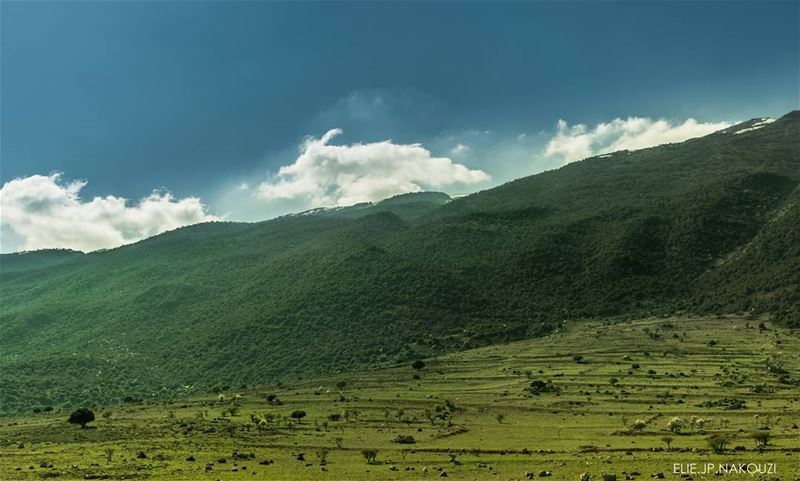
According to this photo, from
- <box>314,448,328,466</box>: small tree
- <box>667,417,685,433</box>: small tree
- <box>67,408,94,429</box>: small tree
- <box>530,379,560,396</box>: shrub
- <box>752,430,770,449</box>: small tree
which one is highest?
<box>67,408,94,429</box>: small tree

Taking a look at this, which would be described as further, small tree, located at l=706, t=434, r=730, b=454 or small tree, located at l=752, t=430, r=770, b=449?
small tree, located at l=752, t=430, r=770, b=449

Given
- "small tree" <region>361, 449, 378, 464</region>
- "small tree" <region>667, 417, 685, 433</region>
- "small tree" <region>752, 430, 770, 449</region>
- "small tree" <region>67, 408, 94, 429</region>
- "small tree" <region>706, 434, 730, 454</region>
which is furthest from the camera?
"small tree" <region>67, 408, 94, 429</region>

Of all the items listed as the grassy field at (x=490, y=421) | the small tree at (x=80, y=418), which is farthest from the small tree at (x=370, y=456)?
the small tree at (x=80, y=418)

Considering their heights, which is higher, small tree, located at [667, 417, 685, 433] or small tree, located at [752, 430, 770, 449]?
small tree, located at [752, 430, 770, 449]

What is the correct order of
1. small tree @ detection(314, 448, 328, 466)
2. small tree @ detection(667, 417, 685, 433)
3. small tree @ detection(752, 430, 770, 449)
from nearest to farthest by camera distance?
small tree @ detection(752, 430, 770, 449), small tree @ detection(314, 448, 328, 466), small tree @ detection(667, 417, 685, 433)

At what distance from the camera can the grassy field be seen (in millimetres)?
54656

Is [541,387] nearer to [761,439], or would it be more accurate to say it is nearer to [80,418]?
[761,439]

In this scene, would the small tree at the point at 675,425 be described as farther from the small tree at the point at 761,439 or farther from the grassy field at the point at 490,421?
the small tree at the point at 761,439

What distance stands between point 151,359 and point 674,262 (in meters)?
162

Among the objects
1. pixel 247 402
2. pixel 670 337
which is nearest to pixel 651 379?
pixel 670 337

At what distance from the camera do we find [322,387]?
121 metres

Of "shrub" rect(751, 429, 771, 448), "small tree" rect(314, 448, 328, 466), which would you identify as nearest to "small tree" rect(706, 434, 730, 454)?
"shrub" rect(751, 429, 771, 448)

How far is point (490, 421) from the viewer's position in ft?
269

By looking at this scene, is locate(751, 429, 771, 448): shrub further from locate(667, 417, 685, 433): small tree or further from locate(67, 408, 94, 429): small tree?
locate(67, 408, 94, 429): small tree
